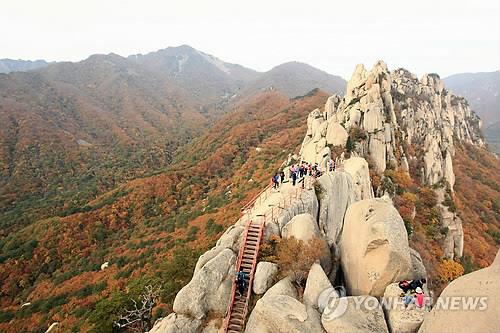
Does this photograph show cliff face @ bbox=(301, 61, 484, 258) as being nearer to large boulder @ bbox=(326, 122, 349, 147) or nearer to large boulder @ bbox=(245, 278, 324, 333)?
large boulder @ bbox=(326, 122, 349, 147)

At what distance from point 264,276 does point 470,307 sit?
10094mm

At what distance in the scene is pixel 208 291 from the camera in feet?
62.3

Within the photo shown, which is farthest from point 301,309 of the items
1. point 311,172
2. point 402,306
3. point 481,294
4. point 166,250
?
point 166,250

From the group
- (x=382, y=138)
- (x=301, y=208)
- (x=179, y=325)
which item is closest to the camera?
(x=179, y=325)

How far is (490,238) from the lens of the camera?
6550cm

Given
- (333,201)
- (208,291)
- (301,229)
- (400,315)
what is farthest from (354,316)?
(333,201)

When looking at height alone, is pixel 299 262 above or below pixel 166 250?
above

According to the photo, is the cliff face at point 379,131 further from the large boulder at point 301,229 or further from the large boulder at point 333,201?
the large boulder at point 301,229

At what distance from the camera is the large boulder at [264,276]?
1853 cm

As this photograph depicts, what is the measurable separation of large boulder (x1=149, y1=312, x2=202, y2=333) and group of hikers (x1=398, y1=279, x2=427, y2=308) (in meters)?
10.7

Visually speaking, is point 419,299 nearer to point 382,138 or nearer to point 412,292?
point 412,292

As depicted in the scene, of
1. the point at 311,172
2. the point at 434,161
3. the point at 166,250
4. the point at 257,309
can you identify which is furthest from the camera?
the point at 434,161

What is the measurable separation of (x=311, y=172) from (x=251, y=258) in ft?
37.9

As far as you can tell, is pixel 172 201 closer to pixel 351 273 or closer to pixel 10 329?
pixel 10 329
